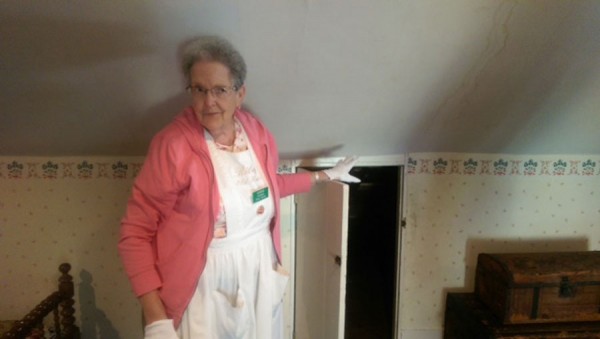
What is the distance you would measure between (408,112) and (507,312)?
93 centimetres

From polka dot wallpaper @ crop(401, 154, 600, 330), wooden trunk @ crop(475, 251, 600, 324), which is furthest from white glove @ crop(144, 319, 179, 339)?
wooden trunk @ crop(475, 251, 600, 324)

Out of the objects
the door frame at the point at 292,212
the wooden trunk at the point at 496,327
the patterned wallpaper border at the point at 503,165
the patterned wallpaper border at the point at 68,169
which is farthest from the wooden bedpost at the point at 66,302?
the wooden trunk at the point at 496,327

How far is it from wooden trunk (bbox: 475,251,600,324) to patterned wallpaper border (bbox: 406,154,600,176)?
42 centimetres

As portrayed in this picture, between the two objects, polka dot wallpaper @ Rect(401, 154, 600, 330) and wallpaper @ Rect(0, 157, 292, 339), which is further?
polka dot wallpaper @ Rect(401, 154, 600, 330)

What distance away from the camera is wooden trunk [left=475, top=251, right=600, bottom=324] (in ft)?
4.79

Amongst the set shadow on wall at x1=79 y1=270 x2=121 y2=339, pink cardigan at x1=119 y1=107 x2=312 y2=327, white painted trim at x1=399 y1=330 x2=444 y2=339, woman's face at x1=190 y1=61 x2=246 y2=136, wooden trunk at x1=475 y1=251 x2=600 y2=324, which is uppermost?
woman's face at x1=190 y1=61 x2=246 y2=136

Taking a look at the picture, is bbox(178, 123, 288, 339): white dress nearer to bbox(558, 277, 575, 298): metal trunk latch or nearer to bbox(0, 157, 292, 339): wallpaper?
bbox(0, 157, 292, 339): wallpaper

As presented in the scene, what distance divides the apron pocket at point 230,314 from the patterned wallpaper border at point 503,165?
3.39 ft

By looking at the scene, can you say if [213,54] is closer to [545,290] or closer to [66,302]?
[66,302]

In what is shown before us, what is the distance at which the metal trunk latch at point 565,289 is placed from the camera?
4.82 feet

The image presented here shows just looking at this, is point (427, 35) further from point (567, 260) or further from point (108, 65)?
point (567, 260)

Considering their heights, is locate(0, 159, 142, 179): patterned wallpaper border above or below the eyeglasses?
below

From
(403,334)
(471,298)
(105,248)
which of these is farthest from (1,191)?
(471,298)

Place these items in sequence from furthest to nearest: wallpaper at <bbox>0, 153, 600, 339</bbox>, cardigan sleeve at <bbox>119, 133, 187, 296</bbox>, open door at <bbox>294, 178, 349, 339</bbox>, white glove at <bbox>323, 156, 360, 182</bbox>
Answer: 1. wallpaper at <bbox>0, 153, 600, 339</bbox>
2. white glove at <bbox>323, 156, 360, 182</bbox>
3. open door at <bbox>294, 178, 349, 339</bbox>
4. cardigan sleeve at <bbox>119, 133, 187, 296</bbox>
